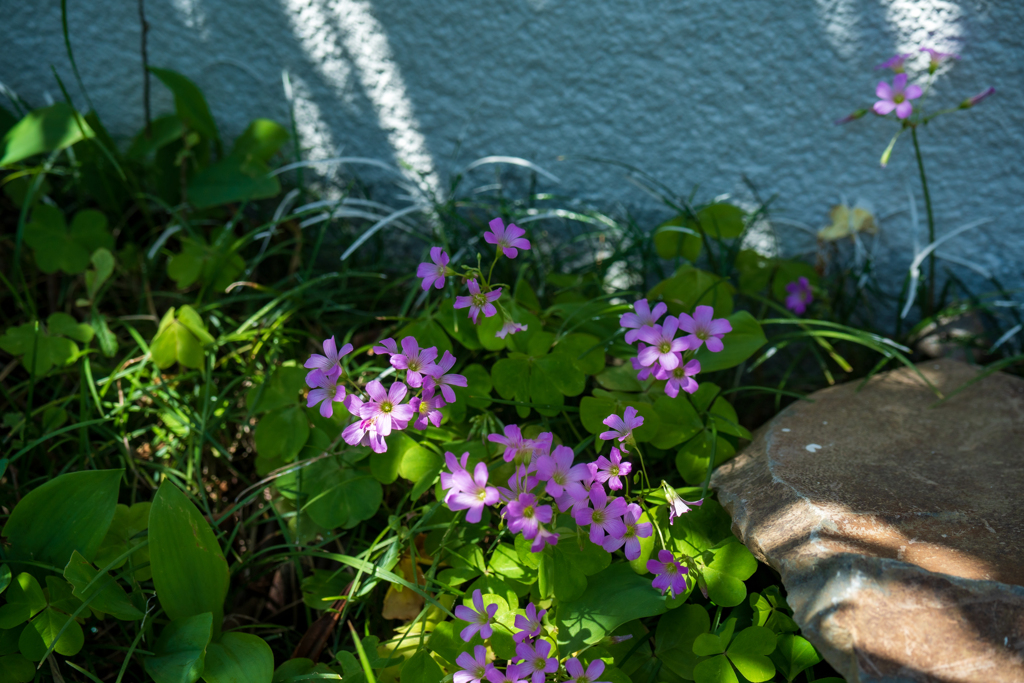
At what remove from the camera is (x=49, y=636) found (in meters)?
1.26

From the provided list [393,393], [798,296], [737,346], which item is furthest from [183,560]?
[798,296]

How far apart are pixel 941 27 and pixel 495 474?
1.74 metres

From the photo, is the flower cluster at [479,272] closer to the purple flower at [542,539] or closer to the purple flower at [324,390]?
the purple flower at [324,390]

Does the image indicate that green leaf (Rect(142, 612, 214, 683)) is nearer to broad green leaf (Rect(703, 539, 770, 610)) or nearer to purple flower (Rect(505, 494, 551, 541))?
purple flower (Rect(505, 494, 551, 541))

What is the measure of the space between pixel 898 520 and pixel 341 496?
45.7 inches

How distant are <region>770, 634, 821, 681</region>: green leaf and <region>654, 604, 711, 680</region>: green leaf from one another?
0.43 ft

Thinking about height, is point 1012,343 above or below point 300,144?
below

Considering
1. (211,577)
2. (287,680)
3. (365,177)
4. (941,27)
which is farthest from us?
(365,177)

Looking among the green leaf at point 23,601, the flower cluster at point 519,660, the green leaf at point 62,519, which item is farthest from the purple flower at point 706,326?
the green leaf at point 23,601

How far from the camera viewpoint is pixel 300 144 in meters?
2.40

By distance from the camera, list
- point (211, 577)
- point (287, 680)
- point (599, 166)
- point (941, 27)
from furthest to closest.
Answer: point (599, 166)
point (941, 27)
point (211, 577)
point (287, 680)

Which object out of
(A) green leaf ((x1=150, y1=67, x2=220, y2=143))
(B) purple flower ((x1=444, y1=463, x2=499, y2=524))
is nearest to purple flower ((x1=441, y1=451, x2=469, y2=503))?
(B) purple flower ((x1=444, y1=463, x2=499, y2=524))

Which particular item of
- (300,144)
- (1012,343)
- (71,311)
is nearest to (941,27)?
(1012,343)

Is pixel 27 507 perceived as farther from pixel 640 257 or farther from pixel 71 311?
pixel 640 257
